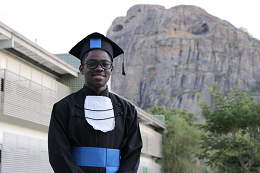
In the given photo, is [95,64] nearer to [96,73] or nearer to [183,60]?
[96,73]

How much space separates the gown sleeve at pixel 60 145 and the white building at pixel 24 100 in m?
11.6

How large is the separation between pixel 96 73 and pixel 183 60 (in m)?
91.4

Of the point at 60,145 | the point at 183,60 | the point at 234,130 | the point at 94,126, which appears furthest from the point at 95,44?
the point at 183,60

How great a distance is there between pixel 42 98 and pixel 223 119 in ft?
33.5

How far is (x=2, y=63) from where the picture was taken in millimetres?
15281

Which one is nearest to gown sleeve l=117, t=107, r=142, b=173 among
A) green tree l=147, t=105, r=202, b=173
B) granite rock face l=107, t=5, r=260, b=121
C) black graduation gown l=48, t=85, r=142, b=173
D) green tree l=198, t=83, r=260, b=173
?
black graduation gown l=48, t=85, r=142, b=173

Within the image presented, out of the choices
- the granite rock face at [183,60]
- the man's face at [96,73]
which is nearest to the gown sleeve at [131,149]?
the man's face at [96,73]

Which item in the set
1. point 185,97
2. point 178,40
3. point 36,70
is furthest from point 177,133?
point 178,40

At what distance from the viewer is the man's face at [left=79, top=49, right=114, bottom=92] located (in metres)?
3.08

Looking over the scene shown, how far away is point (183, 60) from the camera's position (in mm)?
93562

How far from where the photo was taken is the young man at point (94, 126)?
115 inches

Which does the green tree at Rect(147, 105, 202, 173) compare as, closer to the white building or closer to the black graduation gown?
the white building

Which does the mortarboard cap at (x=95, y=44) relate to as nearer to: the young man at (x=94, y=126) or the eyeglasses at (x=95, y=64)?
the young man at (x=94, y=126)

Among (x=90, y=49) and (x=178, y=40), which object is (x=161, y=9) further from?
(x=90, y=49)
